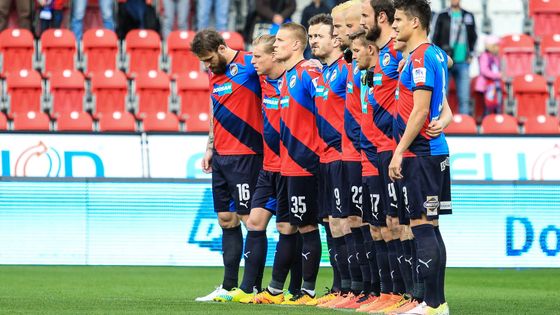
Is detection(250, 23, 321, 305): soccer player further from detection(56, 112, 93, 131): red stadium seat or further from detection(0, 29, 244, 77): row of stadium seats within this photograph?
detection(0, 29, 244, 77): row of stadium seats

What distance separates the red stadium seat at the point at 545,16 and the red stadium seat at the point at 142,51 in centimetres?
670

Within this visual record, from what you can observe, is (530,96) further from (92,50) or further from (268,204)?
(268,204)

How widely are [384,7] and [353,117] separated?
98cm

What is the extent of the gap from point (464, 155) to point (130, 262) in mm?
4727

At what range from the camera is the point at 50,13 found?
20.0 metres

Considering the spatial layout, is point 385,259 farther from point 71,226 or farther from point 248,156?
point 71,226

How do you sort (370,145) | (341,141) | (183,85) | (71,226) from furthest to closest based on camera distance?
1. (183,85)
2. (71,226)
3. (341,141)
4. (370,145)

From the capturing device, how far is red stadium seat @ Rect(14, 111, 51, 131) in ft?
58.6

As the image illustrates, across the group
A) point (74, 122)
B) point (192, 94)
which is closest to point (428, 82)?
point (74, 122)

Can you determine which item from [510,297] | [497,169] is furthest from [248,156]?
[497,169]

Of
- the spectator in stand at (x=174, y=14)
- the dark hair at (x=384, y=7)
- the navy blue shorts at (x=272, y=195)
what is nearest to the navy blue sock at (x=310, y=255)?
the navy blue shorts at (x=272, y=195)

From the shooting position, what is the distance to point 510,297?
11.2m

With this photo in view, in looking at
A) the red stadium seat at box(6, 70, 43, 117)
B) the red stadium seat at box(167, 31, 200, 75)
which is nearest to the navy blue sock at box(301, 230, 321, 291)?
the red stadium seat at box(6, 70, 43, 117)

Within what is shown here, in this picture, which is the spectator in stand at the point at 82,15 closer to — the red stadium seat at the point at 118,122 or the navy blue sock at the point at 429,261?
the red stadium seat at the point at 118,122
